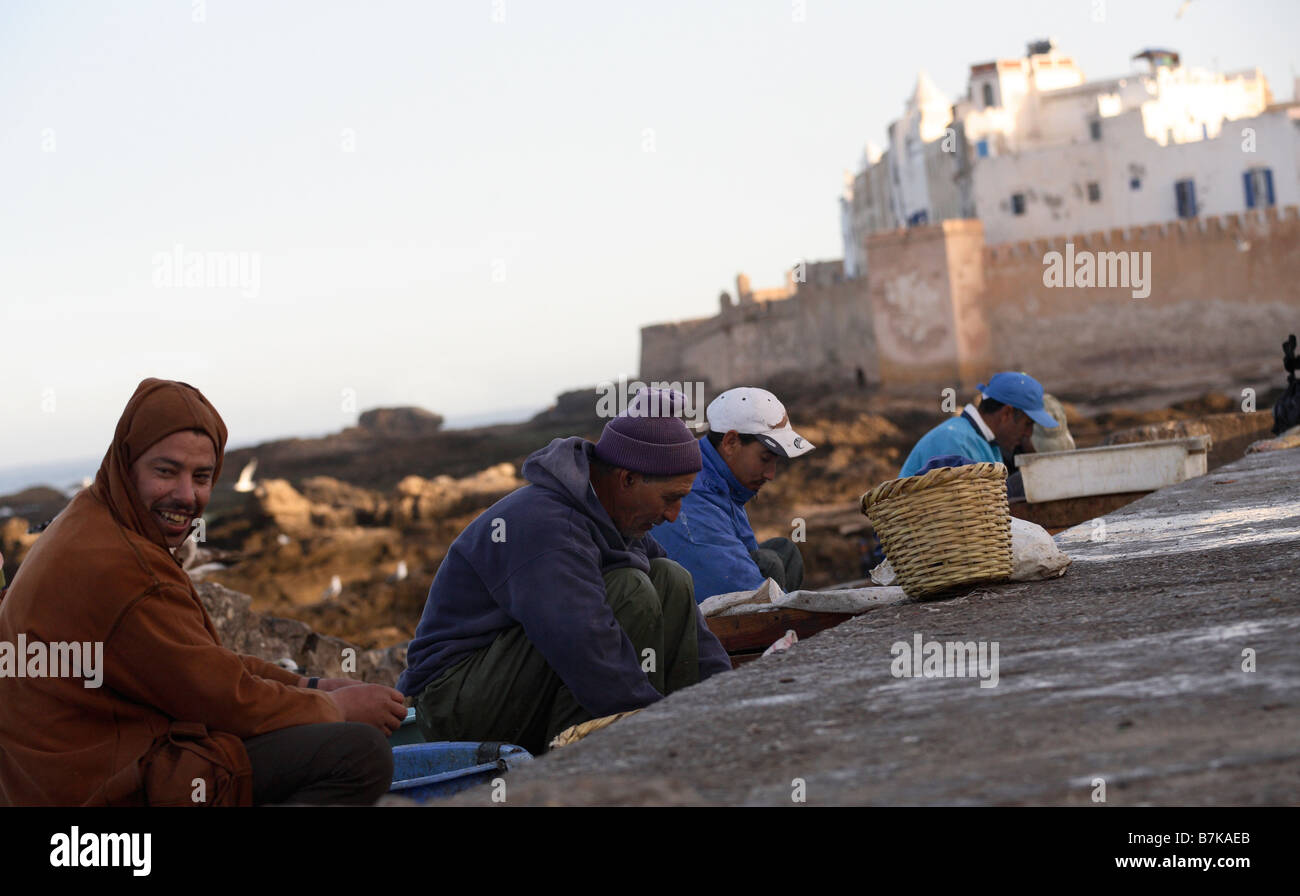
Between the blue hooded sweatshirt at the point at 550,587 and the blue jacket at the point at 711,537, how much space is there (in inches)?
51.9

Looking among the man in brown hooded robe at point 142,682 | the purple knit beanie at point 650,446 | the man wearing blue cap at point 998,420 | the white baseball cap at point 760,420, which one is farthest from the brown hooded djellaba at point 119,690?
the man wearing blue cap at point 998,420

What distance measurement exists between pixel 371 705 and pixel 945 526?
174 cm

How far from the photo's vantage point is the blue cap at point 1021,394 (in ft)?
22.2

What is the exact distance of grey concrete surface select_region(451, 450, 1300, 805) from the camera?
219 centimetres

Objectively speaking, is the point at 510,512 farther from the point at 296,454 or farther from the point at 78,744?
the point at 296,454

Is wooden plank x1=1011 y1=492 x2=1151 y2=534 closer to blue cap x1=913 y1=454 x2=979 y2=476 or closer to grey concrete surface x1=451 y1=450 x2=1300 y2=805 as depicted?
blue cap x1=913 y1=454 x2=979 y2=476

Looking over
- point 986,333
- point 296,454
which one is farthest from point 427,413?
point 986,333

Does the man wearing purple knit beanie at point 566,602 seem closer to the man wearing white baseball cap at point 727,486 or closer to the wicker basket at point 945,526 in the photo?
the wicker basket at point 945,526

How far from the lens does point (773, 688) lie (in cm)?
318

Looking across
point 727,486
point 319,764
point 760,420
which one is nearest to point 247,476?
point 727,486

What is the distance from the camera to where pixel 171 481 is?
122 inches

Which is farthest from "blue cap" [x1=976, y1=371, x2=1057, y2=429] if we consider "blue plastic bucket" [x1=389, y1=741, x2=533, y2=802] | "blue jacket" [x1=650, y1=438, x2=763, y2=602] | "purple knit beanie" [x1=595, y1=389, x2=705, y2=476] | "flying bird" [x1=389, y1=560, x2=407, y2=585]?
"flying bird" [x1=389, y1=560, x2=407, y2=585]

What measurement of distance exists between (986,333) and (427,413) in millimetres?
32107

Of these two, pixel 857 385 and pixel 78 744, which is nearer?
pixel 78 744
